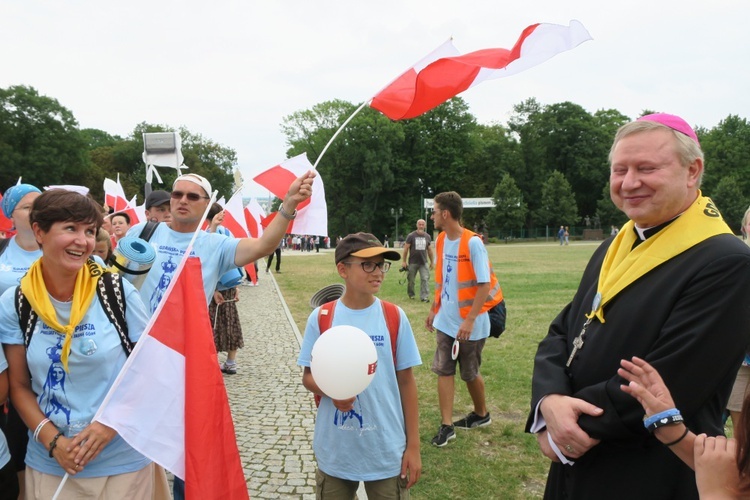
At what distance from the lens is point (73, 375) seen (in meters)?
2.26

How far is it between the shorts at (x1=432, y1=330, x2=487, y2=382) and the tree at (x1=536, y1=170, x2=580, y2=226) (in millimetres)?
62639

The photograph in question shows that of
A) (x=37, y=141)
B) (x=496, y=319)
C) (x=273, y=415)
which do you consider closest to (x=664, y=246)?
(x=496, y=319)

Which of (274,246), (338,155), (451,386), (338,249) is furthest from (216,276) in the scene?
(338,155)

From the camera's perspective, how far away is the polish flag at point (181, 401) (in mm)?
2195

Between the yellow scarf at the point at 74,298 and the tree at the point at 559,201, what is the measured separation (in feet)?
216

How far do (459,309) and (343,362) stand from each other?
2781mm

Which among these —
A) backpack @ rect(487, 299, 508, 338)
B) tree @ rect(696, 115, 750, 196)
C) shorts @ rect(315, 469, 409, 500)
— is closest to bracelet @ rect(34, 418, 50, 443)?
shorts @ rect(315, 469, 409, 500)

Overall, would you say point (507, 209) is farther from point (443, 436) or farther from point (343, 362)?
point (343, 362)

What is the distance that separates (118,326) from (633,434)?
2157 mm

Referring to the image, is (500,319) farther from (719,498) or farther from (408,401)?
(719,498)

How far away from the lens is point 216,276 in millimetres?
3465

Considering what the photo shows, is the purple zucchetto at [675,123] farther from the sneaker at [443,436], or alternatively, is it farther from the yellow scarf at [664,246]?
the sneaker at [443,436]

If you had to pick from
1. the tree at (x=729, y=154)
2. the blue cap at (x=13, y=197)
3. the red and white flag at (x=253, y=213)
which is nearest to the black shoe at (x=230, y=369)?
the red and white flag at (x=253, y=213)

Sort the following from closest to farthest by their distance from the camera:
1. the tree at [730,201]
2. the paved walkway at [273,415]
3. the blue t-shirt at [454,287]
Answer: the paved walkway at [273,415] → the blue t-shirt at [454,287] → the tree at [730,201]
